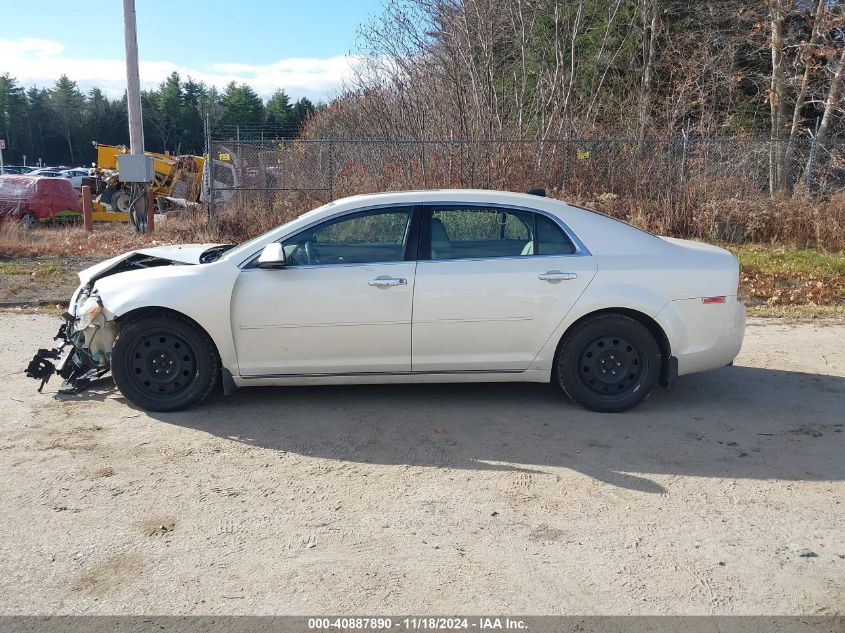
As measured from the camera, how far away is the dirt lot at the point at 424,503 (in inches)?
129

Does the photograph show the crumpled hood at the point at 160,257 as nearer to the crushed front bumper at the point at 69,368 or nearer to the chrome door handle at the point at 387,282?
the crushed front bumper at the point at 69,368

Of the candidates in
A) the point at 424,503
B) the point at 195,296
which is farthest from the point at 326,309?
the point at 424,503

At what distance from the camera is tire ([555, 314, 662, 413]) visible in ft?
17.9

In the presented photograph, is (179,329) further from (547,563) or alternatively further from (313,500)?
(547,563)

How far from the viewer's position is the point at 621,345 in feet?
18.0

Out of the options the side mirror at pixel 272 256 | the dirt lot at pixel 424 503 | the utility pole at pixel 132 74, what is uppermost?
the utility pole at pixel 132 74

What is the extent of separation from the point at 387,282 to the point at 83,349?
237 centimetres

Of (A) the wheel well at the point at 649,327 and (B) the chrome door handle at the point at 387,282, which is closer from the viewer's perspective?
(B) the chrome door handle at the point at 387,282

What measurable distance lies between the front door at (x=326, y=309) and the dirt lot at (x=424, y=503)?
0.41 m

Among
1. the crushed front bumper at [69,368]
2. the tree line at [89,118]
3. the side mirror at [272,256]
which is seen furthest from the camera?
the tree line at [89,118]

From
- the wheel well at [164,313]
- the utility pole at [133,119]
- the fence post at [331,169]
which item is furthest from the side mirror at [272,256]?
the utility pole at [133,119]

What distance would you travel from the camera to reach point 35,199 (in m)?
21.2

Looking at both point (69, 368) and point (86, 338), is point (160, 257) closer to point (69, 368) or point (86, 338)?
Answer: point (86, 338)

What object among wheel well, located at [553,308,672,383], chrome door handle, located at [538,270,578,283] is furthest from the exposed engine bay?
wheel well, located at [553,308,672,383]
